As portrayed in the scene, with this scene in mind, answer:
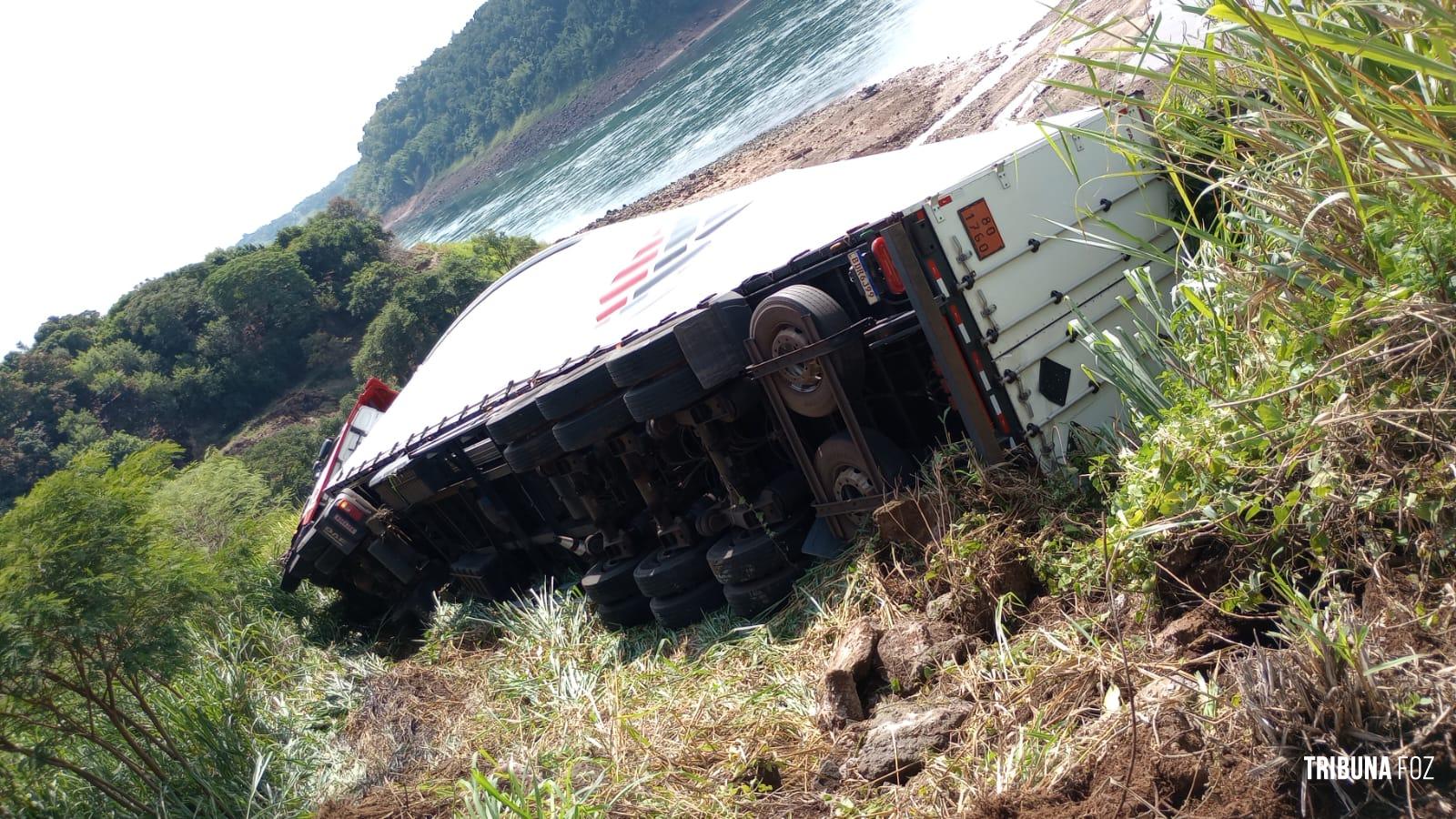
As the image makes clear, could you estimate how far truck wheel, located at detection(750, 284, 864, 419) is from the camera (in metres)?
5.58

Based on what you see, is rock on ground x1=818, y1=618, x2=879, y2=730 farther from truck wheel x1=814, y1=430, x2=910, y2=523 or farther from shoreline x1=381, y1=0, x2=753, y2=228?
shoreline x1=381, y1=0, x2=753, y2=228

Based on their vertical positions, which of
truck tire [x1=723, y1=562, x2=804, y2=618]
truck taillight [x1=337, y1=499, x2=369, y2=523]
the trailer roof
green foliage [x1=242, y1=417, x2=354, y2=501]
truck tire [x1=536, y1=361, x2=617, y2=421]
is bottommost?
green foliage [x1=242, y1=417, x2=354, y2=501]

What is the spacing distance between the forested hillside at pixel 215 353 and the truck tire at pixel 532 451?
28.1m

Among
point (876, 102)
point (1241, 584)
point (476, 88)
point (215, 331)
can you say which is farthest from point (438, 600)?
point (476, 88)

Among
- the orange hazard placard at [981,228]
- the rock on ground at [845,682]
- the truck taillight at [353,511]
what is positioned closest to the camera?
the rock on ground at [845,682]

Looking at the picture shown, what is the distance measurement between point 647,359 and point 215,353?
39.2m

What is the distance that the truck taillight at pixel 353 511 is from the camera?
9.59 meters

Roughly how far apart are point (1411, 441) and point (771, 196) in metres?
4.64

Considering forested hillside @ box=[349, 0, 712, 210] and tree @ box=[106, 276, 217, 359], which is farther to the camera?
forested hillside @ box=[349, 0, 712, 210]

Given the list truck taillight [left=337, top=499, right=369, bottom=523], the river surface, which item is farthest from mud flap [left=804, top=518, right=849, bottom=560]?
the river surface

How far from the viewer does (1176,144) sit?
367 centimetres

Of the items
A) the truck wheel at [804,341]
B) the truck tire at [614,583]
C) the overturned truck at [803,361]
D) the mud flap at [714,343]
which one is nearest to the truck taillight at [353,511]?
the overturned truck at [803,361]

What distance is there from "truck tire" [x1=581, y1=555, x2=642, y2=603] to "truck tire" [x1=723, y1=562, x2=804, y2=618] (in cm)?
116
